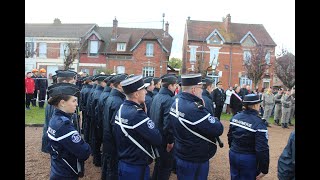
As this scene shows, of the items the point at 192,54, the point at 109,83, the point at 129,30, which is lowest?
the point at 109,83

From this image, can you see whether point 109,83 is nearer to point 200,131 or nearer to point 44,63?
point 200,131

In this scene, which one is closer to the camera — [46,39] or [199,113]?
[199,113]

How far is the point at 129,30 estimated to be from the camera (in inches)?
1794

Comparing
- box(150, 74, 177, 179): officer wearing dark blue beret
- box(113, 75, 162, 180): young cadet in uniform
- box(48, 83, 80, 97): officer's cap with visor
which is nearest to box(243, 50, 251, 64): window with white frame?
box(150, 74, 177, 179): officer wearing dark blue beret

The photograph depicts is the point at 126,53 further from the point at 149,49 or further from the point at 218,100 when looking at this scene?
the point at 218,100

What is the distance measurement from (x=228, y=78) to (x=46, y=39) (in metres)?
25.7

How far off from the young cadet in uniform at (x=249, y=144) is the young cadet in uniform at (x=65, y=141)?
2.39m

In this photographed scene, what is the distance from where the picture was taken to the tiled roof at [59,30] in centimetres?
4425

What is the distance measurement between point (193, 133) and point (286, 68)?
26.3 m

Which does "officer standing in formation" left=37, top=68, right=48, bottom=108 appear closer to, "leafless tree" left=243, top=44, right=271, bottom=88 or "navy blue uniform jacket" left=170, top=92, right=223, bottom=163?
"navy blue uniform jacket" left=170, top=92, right=223, bottom=163

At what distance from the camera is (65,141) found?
3938 mm

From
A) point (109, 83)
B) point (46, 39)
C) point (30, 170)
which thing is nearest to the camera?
point (30, 170)
